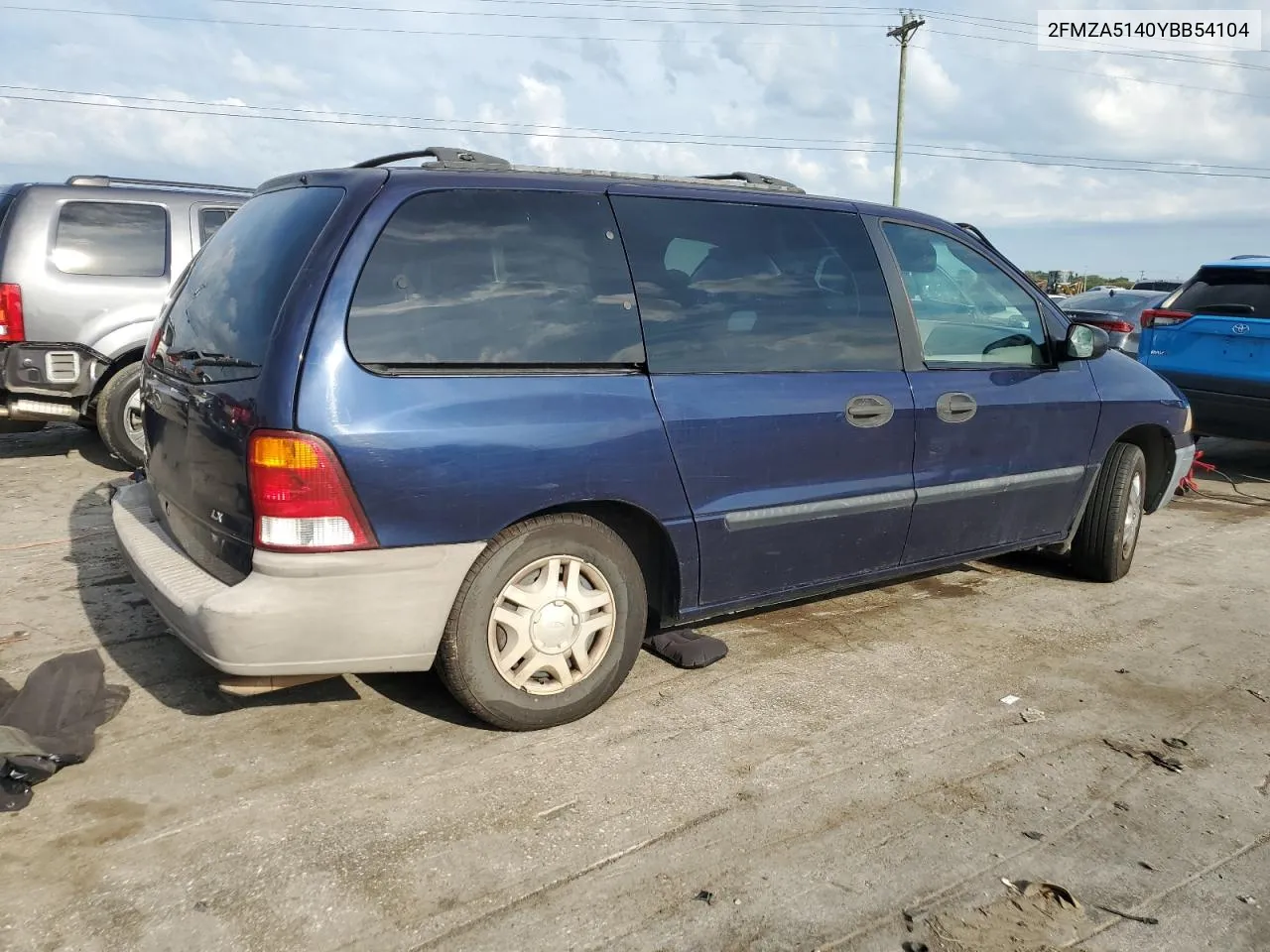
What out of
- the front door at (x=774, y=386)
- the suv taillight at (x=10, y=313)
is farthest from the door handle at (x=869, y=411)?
the suv taillight at (x=10, y=313)

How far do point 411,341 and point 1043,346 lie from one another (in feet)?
10.1

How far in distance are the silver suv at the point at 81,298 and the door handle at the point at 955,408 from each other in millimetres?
5480

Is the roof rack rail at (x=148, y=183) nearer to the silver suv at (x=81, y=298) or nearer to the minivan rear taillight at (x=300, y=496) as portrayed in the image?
the silver suv at (x=81, y=298)

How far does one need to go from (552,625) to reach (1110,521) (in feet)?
10.5

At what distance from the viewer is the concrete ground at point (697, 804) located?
255 centimetres

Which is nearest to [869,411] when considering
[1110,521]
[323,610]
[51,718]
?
[1110,521]

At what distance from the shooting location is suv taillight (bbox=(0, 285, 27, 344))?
22.7 ft

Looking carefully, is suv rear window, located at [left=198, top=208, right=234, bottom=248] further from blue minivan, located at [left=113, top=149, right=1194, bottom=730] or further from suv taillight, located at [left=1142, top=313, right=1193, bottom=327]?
suv taillight, located at [left=1142, top=313, right=1193, bottom=327]

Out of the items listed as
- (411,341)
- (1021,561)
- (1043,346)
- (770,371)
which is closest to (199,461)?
(411,341)

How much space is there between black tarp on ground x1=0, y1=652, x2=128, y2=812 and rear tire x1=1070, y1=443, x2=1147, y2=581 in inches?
173

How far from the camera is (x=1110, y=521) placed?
5270 millimetres

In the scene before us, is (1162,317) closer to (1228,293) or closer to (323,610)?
(1228,293)

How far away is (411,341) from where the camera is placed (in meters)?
3.12

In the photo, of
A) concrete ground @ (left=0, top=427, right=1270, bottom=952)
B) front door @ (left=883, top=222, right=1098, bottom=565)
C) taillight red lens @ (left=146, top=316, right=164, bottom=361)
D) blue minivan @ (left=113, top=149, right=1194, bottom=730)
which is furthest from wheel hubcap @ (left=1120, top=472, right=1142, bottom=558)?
taillight red lens @ (left=146, top=316, right=164, bottom=361)
